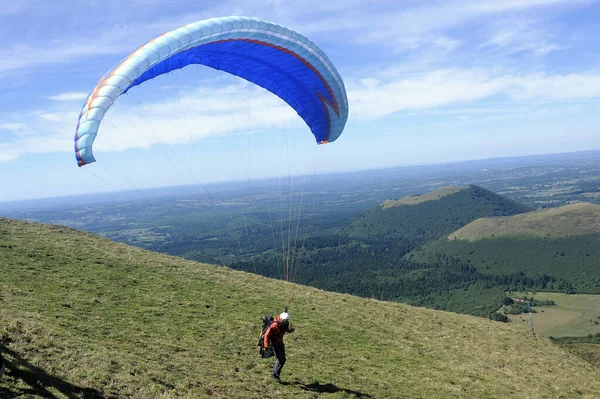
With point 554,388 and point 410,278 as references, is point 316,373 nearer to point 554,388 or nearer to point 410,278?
point 554,388

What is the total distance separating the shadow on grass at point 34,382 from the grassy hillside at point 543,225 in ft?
588

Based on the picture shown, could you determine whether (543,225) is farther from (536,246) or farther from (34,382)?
(34,382)

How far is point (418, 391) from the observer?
44.4 feet

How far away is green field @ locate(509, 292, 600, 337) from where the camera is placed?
81125mm

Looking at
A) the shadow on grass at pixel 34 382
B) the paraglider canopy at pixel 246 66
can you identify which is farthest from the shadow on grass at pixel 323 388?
the paraglider canopy at pixel 246 66

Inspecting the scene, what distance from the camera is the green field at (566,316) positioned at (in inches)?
3194

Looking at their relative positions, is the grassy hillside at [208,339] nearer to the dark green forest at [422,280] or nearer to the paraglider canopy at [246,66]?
the paraglider canopy at [246,66]

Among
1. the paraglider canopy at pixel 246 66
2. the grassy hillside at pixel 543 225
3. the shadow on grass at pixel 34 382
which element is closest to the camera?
the shadow on grass at pixel 34 382

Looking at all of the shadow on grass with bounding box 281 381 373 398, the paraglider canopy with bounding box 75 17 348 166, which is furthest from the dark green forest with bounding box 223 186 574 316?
the shadow on grass with bounding box 281 381 373 398

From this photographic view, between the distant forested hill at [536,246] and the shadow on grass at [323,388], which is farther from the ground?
the shadow on grass at [323,388]

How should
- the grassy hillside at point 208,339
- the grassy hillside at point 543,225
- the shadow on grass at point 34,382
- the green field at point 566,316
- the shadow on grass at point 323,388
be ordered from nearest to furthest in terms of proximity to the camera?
the shadow on grass at point 34,382
the grassy hillside at point 208,339
the shadow on grass at point 323,388
the green field at point 566,316
the grassy hillside at point 543,225

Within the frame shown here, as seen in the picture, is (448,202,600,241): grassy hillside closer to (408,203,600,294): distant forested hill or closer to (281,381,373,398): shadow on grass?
(408,203,600,294): distant forested hill

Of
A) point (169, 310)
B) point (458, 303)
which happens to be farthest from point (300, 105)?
point (458, 303)

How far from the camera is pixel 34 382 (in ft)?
27.8
